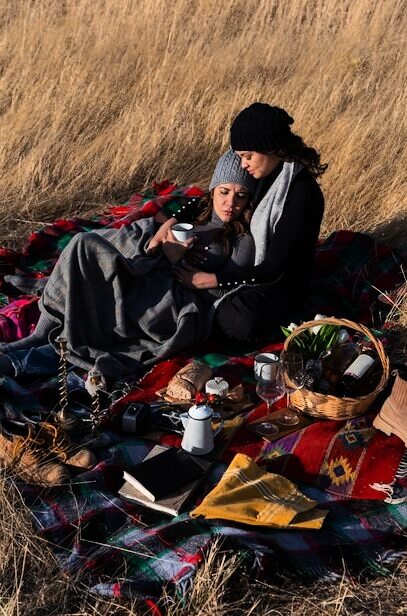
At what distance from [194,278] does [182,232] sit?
0.95ft

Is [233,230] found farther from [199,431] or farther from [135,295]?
[199,431]

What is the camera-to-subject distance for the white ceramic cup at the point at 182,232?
15.3ft

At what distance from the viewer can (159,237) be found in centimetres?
486

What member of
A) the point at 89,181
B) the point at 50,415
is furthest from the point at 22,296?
the point at 89,181

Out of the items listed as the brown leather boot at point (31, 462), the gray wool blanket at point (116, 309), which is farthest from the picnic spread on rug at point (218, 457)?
the gray wool blanket at point (116, 309)

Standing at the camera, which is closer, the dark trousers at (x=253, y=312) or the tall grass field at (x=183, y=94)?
the dark trousers at (x=253, y=312)

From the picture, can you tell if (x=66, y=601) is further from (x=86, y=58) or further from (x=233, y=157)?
(x=86, y=58)

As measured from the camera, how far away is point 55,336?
4621mm

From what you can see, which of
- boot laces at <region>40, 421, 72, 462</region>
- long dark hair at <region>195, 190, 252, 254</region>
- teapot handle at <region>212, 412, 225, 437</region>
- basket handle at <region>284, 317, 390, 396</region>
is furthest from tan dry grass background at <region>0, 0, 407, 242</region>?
boot laces at <region>40, 421, 72, 462</region>

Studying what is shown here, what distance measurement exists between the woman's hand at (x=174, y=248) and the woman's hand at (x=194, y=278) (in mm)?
67

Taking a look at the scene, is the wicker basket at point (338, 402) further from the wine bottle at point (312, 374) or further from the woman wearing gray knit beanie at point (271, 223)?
the woman wearing gray knit beanie at point (271, 223)

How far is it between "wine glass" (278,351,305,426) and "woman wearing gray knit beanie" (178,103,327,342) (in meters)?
0.61

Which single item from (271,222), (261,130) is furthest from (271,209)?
(261,130)

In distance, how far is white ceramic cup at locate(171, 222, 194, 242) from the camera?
15.3 feet
